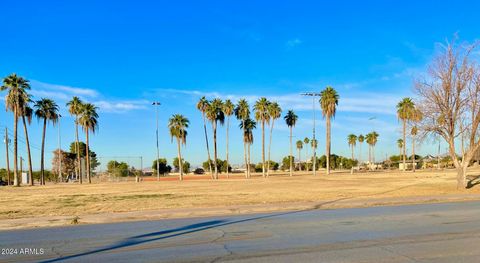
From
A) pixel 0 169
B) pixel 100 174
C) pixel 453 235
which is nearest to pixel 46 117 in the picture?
pixel 100 174

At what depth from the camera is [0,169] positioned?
427 feet

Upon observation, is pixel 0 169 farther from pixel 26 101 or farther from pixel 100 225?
pixel 100 225

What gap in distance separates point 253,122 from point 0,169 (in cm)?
8310

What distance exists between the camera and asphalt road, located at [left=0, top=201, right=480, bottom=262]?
8.22 meters

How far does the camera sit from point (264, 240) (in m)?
10.0

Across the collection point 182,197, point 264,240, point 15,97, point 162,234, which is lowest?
point 182,197

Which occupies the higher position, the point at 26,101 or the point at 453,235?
the point at 26,101

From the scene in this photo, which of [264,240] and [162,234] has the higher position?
[264,240]

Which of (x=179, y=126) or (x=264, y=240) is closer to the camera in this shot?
(x=264, y=240)

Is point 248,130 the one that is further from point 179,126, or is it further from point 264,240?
point 264,240

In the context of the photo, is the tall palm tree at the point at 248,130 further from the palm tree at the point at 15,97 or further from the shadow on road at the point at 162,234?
the shadow on road at the point at 162,234


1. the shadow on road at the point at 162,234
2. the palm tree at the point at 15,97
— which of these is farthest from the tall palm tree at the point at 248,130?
the shadow on road at the point at 162,234

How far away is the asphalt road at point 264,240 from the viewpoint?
324 inches

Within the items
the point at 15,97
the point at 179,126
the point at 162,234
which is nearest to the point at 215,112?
the point at 179,126
